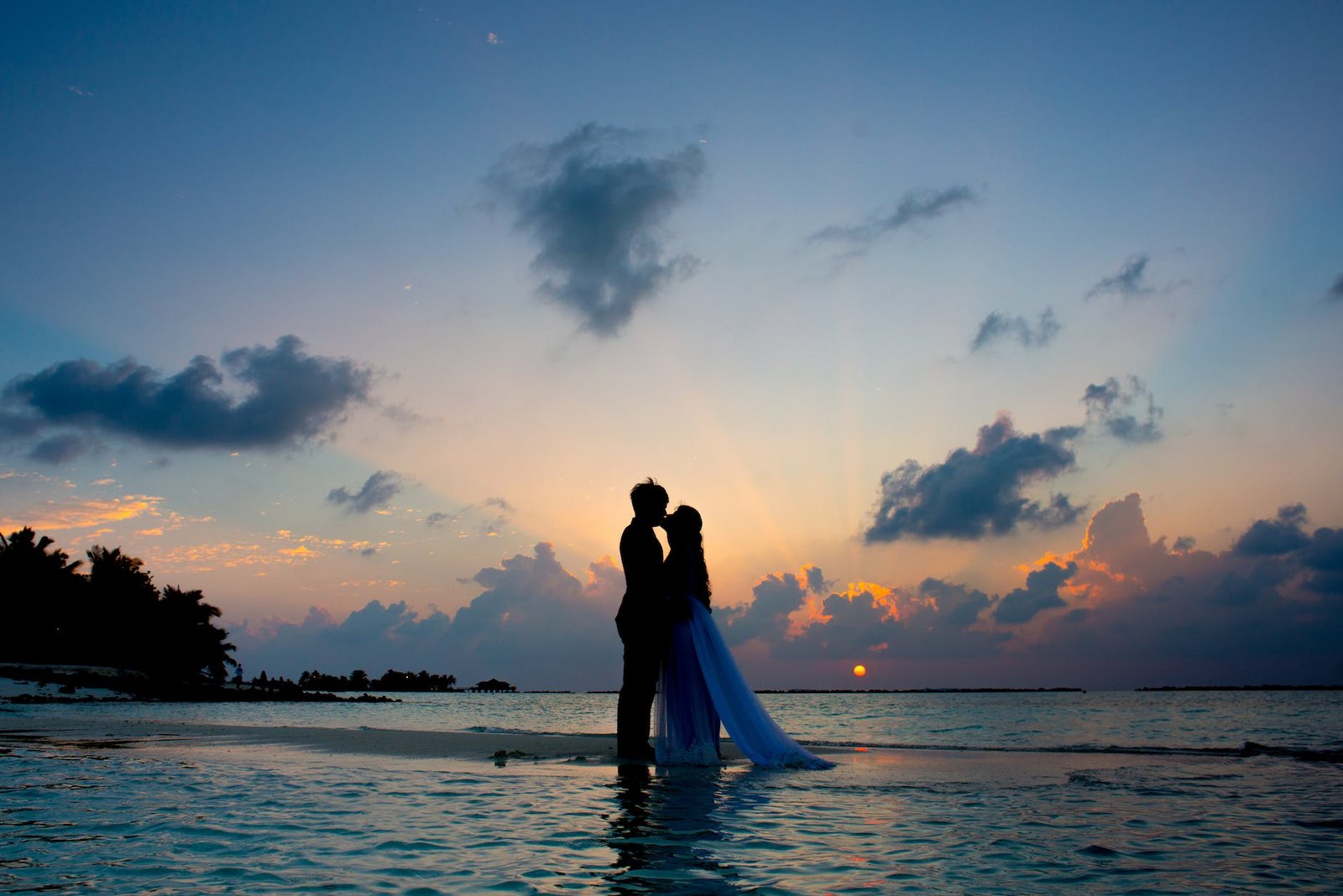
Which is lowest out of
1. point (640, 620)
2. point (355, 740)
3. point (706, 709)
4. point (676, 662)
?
point (355, 740)

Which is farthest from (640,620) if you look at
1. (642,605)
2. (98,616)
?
(98,616)

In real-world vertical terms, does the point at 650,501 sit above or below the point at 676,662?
above

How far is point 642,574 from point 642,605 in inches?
14.3

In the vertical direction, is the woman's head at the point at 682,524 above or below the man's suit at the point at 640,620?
above

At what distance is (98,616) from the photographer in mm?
62812

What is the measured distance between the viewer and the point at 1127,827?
5664 mm

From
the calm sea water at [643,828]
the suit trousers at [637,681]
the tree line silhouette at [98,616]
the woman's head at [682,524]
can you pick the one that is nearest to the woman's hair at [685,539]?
the woman's head at [682,524]

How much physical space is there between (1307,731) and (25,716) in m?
37.5

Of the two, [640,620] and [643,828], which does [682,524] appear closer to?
[640,620]

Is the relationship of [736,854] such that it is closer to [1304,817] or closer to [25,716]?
[1304,817]

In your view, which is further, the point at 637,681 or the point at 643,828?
the point at 637,681

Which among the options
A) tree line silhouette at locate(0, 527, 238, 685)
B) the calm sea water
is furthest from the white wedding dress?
tree line silhouette at locate(0, 527, 238, 685)

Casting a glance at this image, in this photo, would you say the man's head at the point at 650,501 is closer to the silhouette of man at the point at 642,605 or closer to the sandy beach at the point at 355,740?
the silhouette of man at the point at 642,605

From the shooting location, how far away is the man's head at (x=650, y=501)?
9.85m
